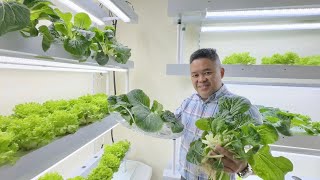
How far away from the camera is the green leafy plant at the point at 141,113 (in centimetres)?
107

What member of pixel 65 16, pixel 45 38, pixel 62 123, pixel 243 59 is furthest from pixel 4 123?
pixel 243 59

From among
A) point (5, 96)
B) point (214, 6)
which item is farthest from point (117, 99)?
point (214, 6)

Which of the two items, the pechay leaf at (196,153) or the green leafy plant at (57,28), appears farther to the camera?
the pechay leaf at (196,153)

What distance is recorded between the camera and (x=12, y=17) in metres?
0.52

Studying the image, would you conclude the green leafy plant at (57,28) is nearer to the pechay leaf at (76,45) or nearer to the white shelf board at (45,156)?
the pechay leaf at (76,45)

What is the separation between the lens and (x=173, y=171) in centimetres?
203

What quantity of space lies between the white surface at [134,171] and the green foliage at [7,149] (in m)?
1.48

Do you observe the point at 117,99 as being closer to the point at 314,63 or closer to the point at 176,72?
the point at 176,72

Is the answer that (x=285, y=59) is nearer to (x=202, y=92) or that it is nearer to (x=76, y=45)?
(x=202, y=92)

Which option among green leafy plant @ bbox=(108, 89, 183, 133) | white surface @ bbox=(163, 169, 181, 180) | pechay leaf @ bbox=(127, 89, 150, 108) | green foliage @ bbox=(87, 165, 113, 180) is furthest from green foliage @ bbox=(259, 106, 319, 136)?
green foliage @ bbox=(87, 165, 113, 180)

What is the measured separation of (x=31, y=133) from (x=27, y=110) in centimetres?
27

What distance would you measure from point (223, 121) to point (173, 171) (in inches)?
49.5

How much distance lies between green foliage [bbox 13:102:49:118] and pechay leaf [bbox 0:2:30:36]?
0.52 metres

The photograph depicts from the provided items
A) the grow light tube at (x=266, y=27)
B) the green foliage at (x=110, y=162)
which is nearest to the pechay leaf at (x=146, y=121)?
the green foliage at (x=110, y=162)
